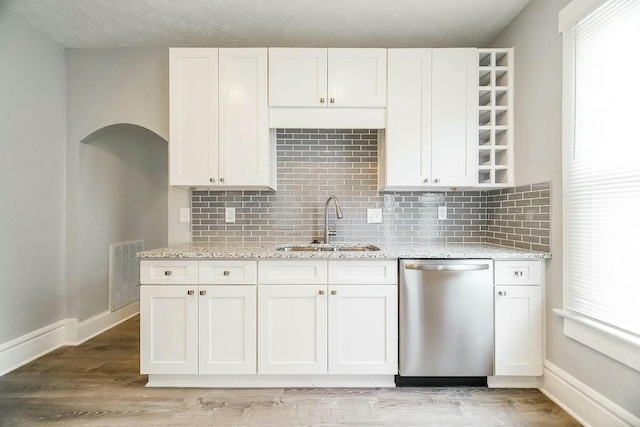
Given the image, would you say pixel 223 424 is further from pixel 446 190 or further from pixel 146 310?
pixel 446 190

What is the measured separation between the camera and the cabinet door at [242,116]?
7.80 feet

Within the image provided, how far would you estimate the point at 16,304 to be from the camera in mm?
2459

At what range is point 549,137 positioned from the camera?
6.75 feet

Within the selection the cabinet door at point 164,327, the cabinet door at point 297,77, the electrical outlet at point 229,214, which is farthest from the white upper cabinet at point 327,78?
the cabinet door at point 164,327

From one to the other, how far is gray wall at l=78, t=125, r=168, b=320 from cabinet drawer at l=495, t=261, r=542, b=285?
3.20 metres

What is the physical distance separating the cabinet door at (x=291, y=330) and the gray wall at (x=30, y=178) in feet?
6.43

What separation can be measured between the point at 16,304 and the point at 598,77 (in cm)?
413

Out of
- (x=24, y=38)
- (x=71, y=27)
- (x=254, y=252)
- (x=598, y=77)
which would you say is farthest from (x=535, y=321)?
(x=24, y=38)

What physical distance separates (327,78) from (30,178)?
2479 mm

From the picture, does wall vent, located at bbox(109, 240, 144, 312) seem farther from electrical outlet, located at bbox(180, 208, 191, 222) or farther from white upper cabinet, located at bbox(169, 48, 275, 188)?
white upper cabinet, located at bbox(169, 48, 275, 188)

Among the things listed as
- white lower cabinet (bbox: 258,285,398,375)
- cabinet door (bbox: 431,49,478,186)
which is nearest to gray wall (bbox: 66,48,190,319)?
white lower cabinet (bbox: 258,285,398,375)

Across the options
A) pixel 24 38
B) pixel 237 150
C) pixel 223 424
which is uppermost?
pixel 24 38

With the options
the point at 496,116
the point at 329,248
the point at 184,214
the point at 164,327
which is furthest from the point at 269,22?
the point at 164,327

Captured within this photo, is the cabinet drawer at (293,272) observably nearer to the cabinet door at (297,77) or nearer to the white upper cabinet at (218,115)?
the white upper cabinet at (218,115)
